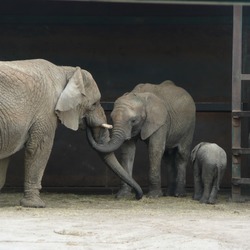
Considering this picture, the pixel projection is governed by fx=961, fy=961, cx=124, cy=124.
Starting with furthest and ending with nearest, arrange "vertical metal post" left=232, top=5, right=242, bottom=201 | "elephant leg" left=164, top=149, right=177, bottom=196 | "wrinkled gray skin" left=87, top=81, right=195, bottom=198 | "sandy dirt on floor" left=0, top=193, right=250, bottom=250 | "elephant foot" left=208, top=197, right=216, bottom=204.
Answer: "elephant leg" left=164, top=149, right=177, bottom=196 → "wrinkled gray skin" left=87, top=81, right=195, bottom=198 → "elephant foot" left=208, top=197, right=216, bottom=204 → "vertical metal post" left=232, top=5, right=242, bottom=201 → "sandy dirt on floor" left=0, top=193, right=250, bottom=250

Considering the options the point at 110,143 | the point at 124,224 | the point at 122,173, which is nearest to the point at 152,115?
the point at 110,143

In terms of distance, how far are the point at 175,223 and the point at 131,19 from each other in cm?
619

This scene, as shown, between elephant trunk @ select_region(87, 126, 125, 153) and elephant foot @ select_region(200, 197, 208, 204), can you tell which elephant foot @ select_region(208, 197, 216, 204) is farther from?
elephant trunk @ select_region(87, 126, 125, 153)

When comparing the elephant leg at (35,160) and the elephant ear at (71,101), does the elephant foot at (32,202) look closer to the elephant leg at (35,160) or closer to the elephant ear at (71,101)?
the elephant leg at (35,160)

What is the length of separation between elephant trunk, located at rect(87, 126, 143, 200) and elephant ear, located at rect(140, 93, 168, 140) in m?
0.76

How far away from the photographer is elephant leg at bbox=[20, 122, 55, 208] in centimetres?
1256

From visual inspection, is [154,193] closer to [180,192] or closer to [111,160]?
[180,192]

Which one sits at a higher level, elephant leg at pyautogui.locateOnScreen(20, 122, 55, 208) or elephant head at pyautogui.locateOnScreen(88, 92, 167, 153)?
elephant head at pyautogui.locateOnScreen(88, 92, 167, 153)

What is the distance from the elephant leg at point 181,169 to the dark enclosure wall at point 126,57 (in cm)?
133

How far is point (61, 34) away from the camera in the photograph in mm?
16422

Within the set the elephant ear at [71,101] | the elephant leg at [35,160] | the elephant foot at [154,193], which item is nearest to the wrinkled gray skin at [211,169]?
the elephant foot at [154,193]

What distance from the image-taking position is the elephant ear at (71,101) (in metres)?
12.7

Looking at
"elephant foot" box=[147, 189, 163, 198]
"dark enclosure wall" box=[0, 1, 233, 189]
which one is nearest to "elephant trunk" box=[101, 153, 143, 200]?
"elephant foot" box=[147, 189, 163, 198]

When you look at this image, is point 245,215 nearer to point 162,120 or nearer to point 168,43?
point 162,120
